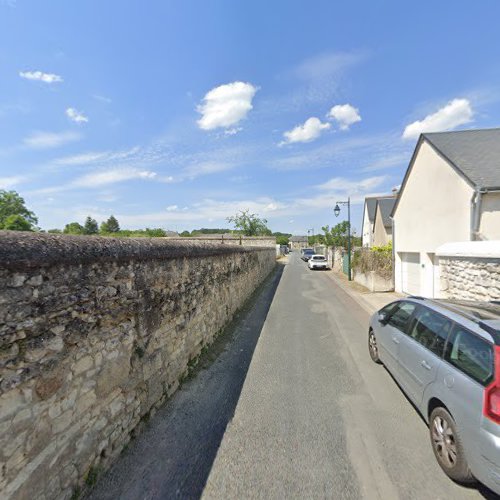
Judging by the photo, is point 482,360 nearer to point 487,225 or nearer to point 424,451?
point 424,451

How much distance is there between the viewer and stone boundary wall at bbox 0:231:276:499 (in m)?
1.89

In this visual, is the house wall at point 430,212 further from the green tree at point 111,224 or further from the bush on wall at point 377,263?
the green tree at point 111,224

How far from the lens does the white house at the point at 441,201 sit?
8.53m

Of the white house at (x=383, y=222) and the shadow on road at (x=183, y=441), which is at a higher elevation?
the white house at (x=383, y=222)

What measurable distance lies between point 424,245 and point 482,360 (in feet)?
31.6

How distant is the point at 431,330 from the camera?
3459 millimetres

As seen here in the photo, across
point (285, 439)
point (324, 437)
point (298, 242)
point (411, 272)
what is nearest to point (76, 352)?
point (285, 439)

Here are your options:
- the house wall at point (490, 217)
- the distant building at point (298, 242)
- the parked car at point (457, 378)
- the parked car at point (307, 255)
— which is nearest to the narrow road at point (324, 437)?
the parked car at point (457, 378)

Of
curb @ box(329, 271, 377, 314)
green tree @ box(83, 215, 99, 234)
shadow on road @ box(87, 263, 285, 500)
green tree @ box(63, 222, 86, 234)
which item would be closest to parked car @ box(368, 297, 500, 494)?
shadow on road @ box(87, 263, 285, 500)

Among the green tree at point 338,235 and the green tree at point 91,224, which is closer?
the green tree at point 338,235

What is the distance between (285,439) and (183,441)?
1.18m

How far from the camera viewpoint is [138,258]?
11.1 ft

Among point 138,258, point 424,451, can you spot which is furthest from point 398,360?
point 138,258

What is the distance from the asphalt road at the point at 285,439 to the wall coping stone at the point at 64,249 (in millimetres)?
2160
